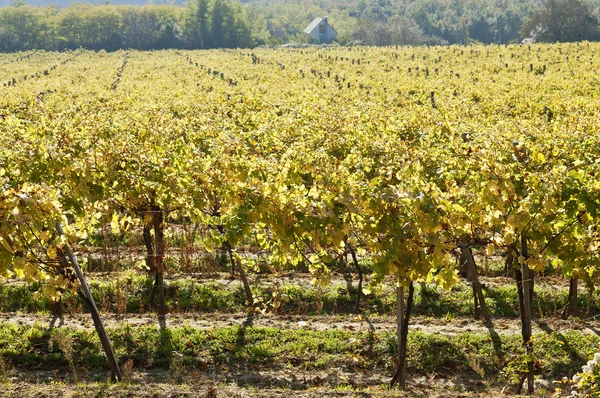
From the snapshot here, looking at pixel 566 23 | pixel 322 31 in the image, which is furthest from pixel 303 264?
pixel 322 31

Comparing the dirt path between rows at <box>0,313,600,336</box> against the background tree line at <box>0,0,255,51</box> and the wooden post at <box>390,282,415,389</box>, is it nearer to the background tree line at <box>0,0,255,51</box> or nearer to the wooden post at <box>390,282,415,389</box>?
the wooden post at <box>390,282,415,389</box>

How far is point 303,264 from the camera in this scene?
606 inches

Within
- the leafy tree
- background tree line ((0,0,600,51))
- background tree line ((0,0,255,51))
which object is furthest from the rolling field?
background tree line ((0,0,255,51))

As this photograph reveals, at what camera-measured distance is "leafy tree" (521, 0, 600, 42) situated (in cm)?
8656

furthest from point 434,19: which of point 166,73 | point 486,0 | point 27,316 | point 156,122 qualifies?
point 27,316

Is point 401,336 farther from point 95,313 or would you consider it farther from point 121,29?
point 121,29

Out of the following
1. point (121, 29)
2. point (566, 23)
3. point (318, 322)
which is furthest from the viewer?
point (121, 29)

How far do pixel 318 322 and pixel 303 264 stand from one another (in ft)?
10.3

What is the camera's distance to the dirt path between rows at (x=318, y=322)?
1206 cm

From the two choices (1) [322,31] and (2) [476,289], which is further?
(1) [322,31]

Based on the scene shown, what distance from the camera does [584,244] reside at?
28.5 feet

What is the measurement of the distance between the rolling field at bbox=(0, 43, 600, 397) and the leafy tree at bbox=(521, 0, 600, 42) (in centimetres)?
7534

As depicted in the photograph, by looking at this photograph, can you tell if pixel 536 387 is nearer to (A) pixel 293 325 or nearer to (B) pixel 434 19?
(A) pixel 293 325

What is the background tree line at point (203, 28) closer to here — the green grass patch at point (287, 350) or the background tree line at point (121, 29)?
the background tree line at point (121, 29)
